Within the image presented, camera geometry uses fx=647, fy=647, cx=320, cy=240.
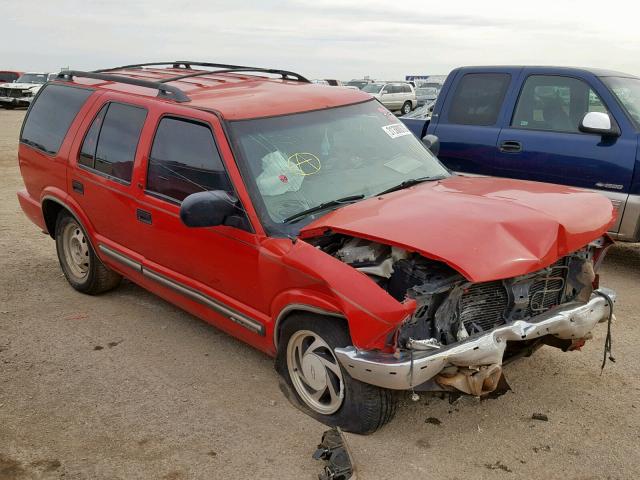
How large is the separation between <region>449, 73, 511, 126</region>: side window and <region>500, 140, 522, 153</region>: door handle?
0.31m

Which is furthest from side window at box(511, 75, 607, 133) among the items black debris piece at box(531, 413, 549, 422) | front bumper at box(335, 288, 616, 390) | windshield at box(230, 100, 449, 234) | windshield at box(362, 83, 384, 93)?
windshield at box(362, 83, 384, 93)

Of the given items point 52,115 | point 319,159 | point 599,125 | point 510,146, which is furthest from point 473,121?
point 52,115

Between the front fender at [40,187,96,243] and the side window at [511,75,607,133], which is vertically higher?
the side window at [511,75,607,133]

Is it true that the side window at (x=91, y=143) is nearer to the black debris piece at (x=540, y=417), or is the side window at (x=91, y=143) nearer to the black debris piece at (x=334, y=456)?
the black debris piece at (x=334, y=456)

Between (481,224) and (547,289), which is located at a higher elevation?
(481,224)

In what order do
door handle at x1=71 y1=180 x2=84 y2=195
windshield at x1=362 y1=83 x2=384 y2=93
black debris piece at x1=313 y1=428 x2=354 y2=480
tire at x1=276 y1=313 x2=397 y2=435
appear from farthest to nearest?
1. windshield at x1=362 y1=83 x2=384 y2=93
2. door handle at x1=71 y1=180 x2=84 y2=195
3. tire at x1=276 y1=313 x2=397 y2=435
4. black debris piece at x1=313 y1=428 x2=354 y2=480

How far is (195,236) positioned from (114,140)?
1.25m

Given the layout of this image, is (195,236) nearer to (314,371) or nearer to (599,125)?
(314,371)

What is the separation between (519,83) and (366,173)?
10.4 feet

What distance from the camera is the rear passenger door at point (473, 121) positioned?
21.7 feet

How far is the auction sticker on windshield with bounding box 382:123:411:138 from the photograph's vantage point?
4.59 meters

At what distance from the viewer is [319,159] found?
4020 mm

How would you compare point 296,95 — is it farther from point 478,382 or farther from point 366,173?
point 478,382

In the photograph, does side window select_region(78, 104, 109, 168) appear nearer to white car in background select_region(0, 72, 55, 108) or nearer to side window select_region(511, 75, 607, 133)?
side window select_region(511, 75, 607, 133)
